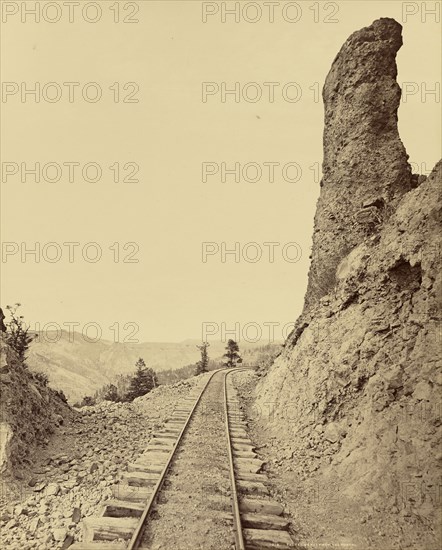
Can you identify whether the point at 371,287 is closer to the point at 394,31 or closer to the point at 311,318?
the point at 311,318

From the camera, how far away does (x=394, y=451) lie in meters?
7.68

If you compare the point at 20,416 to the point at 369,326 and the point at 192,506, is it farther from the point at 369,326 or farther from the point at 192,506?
the point at 369,326

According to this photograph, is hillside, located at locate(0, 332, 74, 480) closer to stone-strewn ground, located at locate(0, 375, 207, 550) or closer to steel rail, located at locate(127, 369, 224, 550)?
stone-strewn ground, located at locate(0, 375, 207, 550)

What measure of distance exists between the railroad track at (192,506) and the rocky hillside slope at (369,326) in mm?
1631

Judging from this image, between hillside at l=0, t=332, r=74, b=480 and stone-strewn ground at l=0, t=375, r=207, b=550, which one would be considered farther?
hillside at l=0, t=332, r=74, b=480

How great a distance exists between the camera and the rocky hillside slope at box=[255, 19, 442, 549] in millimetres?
7535

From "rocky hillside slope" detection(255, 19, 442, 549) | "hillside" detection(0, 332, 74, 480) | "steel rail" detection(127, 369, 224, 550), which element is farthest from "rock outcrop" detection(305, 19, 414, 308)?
"hillside" detection(0, 332, 74, 480)

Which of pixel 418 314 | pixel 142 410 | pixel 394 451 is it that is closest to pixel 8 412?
pixel 142 410

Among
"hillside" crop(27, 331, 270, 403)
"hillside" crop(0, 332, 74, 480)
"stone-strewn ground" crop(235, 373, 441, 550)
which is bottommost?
"hillside" crop(27, 331, 270, 403)

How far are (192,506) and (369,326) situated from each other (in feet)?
22.3

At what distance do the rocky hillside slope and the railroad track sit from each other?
1.63 meters

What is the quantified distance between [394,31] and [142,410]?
65.7 ft

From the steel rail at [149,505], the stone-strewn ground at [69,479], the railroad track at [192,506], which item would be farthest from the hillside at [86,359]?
the steel rail at [149,505]

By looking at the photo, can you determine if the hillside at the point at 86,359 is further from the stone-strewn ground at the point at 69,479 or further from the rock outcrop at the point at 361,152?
the rock outcrop at the point at 361,152
